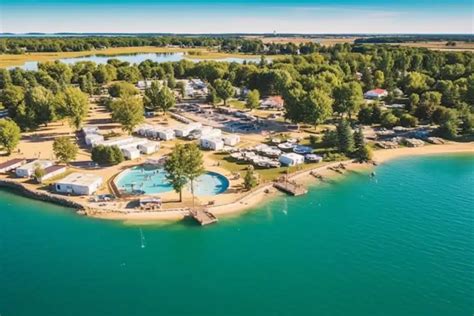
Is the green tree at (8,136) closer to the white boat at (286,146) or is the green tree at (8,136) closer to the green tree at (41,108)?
the green tree at (41,108)

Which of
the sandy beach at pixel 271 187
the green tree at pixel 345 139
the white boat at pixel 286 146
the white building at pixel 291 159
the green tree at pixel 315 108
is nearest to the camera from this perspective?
the sandy beach at pixel 271 187

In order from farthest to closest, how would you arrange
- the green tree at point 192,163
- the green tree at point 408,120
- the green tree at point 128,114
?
the green tree at point 408,120 < the green tree at point 128,114 < the green tree at point 192,163

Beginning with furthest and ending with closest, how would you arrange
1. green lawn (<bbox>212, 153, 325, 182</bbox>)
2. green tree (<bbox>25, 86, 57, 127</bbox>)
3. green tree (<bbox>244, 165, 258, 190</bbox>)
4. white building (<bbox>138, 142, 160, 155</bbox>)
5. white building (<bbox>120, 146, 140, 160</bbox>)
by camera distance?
green tree (<bbox>25, 86, 57, 127</bbox>), white building (<bbox>138, 142, 160, 155</bbox>), white building (<bbox>120, 146, 140, 160</bbox>), green lawn (<bbox>212, 153, 325, 182</bbox>), green tree (<bbox>244, 165, 258, 190</bbox>)

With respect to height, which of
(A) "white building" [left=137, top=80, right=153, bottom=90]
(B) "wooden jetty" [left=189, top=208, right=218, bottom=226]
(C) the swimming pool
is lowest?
(B) "wooden jetty" [left=189, top=208, right=218, bottom=226]

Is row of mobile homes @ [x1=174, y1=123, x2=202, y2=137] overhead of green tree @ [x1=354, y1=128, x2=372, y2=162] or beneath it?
overhead

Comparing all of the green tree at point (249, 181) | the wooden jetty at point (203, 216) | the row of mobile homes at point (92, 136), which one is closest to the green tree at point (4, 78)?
the row of mobile homes at point (92, 136)

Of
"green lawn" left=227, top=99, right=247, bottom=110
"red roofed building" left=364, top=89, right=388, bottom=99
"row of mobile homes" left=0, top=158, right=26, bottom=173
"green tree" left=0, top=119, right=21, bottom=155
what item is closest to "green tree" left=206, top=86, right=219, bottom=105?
"green lawn" left=227, top=99, right=247, bottom=110

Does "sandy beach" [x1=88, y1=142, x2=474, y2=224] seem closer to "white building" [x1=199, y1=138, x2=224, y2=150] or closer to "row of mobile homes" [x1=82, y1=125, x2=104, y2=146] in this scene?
"white building" [x1=199, y1=138, x2=224, y2=150]

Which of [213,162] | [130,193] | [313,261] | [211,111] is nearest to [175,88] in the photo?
[211,111]
